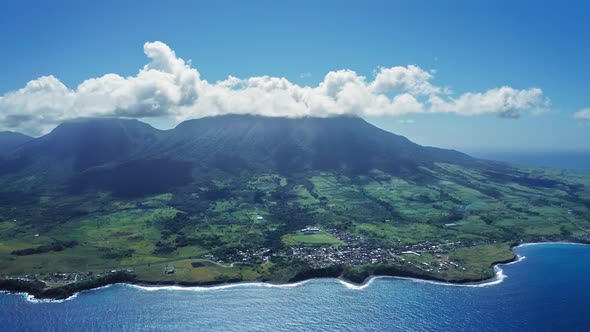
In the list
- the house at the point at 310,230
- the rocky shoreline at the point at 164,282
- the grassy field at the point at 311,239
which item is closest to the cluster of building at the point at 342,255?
the rocky shoreline at the point at 164,282

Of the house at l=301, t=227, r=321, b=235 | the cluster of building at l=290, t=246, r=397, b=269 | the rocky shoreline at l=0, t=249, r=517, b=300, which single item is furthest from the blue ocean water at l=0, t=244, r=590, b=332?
the house at l=301, t=227, r=321, b=235

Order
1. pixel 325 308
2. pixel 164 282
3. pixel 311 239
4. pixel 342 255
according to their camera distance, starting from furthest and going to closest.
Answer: pixel 311 239, pixel 342 255, pixel 164 282, pixel 325 308

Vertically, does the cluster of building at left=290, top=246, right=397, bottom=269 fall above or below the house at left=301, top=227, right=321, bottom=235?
below

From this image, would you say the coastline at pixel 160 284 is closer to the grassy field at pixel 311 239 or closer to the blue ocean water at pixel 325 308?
the blue ocean water at pixel 325 308

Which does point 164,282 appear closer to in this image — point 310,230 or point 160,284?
point 160,284

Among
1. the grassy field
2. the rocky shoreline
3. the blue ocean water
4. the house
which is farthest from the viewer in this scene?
the house

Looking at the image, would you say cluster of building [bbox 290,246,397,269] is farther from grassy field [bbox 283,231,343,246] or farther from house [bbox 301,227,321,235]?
house [bbox 301,227,321,235]

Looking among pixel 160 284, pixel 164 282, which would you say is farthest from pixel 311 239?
pixel 160 284

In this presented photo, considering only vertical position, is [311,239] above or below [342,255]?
above
